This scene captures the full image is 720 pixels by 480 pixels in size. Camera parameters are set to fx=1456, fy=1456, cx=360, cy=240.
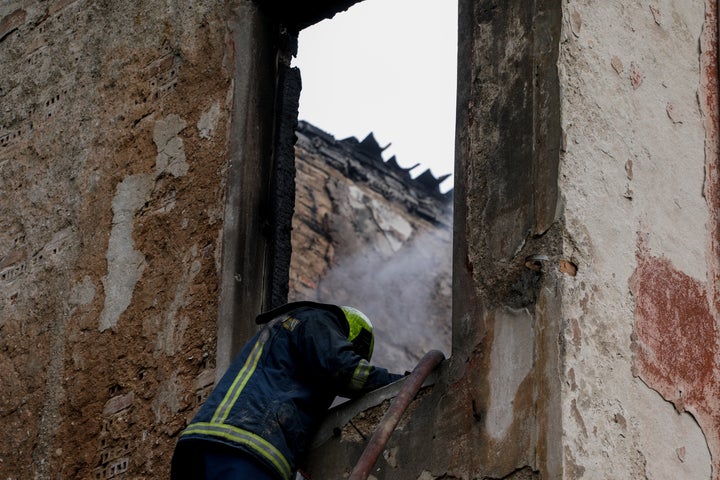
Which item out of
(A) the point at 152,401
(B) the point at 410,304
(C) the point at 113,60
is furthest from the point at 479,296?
(B) the point at 410,304

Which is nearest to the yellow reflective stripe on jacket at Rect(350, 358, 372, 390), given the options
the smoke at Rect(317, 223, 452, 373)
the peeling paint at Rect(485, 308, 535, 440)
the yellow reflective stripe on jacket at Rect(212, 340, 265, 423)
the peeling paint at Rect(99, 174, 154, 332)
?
the yellow reflective stripe on jacket at Rect(212, 340, 265, 423)

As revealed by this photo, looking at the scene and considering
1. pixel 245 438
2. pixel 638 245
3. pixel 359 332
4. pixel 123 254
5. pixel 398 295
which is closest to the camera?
pixel 245 438

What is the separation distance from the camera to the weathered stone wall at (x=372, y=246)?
15617 millimetres

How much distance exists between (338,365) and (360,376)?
0.08m

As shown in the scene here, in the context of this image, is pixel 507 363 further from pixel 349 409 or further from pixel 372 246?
pixel 372 246

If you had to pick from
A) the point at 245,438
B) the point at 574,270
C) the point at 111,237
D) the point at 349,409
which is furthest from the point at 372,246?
the point at 574,270

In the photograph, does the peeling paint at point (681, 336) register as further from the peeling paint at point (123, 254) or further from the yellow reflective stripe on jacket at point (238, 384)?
the peeling paint at point (123, 254)

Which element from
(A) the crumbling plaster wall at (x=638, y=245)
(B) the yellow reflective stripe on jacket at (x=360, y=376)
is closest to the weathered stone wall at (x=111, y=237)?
(B) the yellow reflective stripe on jacket at (x=360, y=376)

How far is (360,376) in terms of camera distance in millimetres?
4793

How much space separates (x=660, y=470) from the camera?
14.6ft

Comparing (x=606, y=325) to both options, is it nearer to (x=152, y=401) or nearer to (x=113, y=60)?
(x=152, y=401)

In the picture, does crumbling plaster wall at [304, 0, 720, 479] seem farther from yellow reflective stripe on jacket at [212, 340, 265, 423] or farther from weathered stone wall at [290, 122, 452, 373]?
weathered stone wall at [290, 122, 452, 373]

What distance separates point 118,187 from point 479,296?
2.08 meters

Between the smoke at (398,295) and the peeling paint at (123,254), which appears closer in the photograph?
the peeling paint at (123,254)
